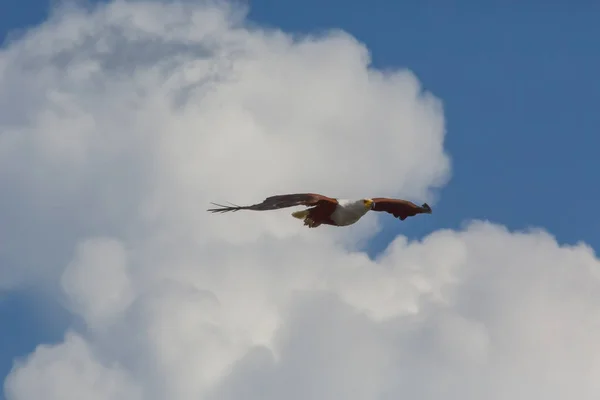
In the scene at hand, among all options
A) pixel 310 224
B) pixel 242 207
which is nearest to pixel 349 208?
pixel 310 224

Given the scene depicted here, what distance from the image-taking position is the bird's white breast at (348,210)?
2112 inches

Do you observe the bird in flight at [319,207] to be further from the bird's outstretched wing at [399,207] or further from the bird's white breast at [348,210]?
the bird's outstretched wing at [399,207]

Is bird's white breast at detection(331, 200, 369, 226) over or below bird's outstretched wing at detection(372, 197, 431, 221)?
below

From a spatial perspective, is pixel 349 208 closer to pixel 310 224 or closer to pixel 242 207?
pixel 310 224

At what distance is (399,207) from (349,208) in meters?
8.21

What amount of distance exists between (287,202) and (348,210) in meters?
4.14

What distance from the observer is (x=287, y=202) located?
5084 cm

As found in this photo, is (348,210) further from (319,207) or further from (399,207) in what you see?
(399,207)

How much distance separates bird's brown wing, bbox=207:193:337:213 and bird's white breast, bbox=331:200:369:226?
1.54 feet

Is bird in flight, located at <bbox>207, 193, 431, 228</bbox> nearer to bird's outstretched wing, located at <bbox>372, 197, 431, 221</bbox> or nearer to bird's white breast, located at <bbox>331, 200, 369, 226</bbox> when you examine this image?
bird's white breast, located at <bbox>331, 200, 369, 226</bbox>

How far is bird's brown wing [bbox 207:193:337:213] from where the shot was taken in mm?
49375

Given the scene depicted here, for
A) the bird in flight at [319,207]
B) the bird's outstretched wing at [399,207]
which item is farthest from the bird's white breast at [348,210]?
the bird's outstretched wing at [399,207]

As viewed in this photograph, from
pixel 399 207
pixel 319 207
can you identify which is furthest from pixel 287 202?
pixel 399 207

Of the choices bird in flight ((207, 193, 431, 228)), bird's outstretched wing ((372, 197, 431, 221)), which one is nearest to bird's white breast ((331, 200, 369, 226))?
bird in flight ((207, 193, 431, 228))
